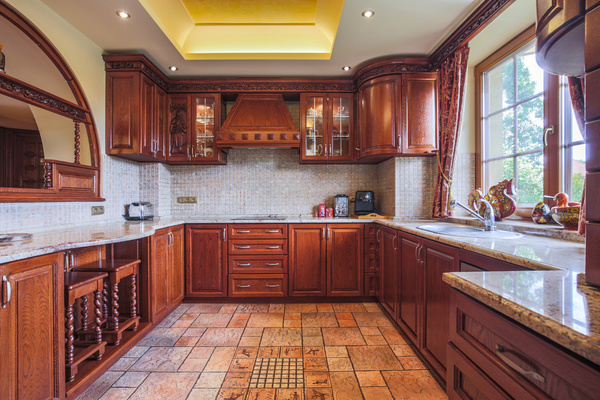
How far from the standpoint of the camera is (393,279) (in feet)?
7.98

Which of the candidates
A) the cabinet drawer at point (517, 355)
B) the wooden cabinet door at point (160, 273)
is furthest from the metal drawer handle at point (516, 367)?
the wooden cabinet door at point (160, 273)

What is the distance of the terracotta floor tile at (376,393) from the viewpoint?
1.56m

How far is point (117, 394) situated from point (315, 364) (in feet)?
3.90

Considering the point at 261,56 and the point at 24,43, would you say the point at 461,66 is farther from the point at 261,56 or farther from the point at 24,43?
the point at 24,43

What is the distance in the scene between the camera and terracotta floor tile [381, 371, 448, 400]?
61.7 inches

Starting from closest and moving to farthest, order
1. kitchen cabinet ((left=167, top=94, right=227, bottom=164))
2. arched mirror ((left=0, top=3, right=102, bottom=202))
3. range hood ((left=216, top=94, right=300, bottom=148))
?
arched mirror ((left=0, top=3, right=102, bottom=202)) → range hood ((left=216, top=94, right=300, bottom=148)) → kitchen cabinet ((left=167, top=94, right=227, bottom=164))

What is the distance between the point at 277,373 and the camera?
5.80 ft

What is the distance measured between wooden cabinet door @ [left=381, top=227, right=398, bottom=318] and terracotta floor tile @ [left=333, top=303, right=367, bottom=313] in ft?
0.77

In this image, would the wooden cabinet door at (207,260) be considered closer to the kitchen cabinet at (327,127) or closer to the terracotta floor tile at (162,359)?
the terracotta floor tile at (162,359)

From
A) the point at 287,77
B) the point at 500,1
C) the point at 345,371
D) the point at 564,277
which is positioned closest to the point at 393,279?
the point at 345,371

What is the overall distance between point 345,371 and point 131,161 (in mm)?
3012

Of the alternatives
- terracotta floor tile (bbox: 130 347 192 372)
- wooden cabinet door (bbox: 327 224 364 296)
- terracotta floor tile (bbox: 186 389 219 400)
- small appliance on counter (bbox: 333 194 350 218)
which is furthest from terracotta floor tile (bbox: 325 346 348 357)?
small appliance on counter (bbox: 333 194 350 218)

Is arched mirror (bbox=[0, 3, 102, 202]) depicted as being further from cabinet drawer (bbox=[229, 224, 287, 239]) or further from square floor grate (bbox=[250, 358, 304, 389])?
square floor grate (bbox=[250, 358, 304, 389])

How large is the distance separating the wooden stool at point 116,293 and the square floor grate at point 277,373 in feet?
3.36
